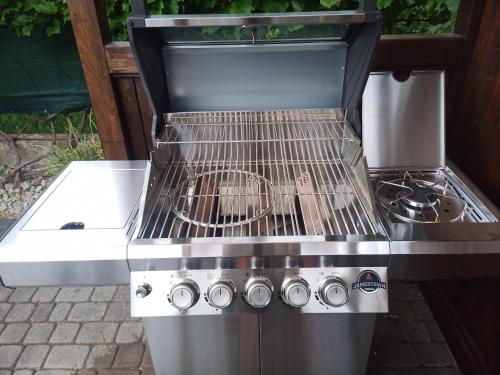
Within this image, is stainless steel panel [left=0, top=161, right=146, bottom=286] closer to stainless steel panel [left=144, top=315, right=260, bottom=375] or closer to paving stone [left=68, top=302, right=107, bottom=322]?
stainless steel panel [left=144, top=315, right=260, bottom=375]

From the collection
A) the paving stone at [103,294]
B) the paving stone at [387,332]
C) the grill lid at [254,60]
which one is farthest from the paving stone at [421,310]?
the paving stone at [103,294]

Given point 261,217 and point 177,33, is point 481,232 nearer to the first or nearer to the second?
point 261,217

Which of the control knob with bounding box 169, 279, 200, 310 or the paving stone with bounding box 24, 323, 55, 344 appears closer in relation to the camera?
the control knob with bounding box 169, 279, 200, 310

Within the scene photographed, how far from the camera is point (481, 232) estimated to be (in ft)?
3.73

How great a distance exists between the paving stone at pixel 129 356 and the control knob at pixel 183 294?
108cm

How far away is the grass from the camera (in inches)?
128

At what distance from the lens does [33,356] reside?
1896 millimetres

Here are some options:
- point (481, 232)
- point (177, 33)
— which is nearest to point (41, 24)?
point (177, 33)

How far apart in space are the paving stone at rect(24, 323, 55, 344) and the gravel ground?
50.4 inches

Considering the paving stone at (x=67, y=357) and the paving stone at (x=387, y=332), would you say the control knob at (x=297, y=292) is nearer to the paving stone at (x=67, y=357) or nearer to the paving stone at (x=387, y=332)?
the paving stone at (x=387, y=332)

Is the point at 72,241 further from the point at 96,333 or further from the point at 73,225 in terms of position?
the point at 96,333

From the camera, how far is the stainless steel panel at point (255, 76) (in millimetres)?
1457

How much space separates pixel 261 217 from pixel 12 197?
9.50 feet

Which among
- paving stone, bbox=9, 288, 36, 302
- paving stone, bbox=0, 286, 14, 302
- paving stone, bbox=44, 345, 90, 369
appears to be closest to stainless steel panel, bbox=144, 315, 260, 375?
paving stone, bbox=44, 345, 90, 369
